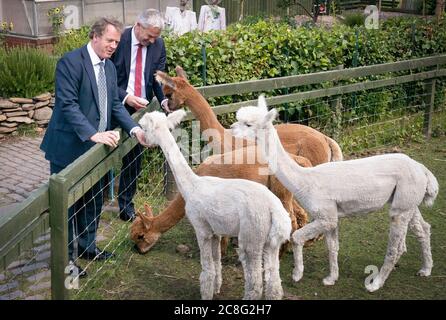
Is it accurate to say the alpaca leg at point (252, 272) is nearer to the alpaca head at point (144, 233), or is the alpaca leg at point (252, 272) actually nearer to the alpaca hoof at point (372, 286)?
the alpaca hoof at point (372, 286)

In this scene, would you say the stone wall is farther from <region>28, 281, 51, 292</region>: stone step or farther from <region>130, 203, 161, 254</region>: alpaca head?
<region>28, 281, 51, 292</region>: stone step

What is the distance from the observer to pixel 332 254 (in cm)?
521

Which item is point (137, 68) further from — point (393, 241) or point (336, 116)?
point (336, 116)

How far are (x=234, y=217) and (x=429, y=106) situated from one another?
21.3 feet

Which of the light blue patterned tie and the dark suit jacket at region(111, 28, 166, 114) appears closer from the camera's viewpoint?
the light blue patterned tie

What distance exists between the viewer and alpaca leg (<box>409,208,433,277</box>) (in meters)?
5.36

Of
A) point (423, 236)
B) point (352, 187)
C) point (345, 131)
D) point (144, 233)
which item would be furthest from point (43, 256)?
point (345, 131)

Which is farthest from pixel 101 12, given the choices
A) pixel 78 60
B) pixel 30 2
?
pixel 78 60

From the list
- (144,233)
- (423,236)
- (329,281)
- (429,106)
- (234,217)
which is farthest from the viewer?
(429,106)

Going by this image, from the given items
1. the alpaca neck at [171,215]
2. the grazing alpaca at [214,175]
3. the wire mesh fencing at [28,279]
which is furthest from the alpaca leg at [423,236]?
the wire mesh fencing at [28,279]

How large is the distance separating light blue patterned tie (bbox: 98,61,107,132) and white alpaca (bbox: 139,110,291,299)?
55cm

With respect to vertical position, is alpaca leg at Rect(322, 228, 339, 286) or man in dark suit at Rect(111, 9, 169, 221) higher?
man in dark suit at Rect(111, 9, 169, 221)

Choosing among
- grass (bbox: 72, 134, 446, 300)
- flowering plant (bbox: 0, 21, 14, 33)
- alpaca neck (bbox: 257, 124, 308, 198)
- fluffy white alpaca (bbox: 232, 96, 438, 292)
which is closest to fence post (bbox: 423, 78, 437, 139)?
grass (bbox: 72, 134, 446, 300)
